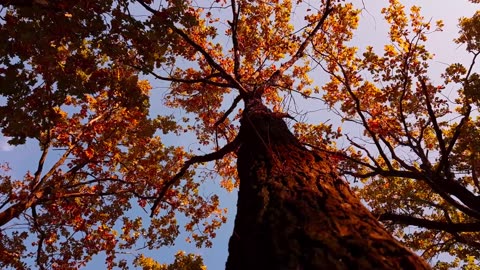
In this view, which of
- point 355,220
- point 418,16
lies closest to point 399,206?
point 418,16

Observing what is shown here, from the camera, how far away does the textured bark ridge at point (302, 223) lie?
1.81 meters

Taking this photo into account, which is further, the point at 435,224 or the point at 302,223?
the point at 435,224

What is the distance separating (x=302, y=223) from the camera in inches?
87.0

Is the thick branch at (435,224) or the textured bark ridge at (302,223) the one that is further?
the thick branch at (435,224)

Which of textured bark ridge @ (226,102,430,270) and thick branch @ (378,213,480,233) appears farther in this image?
thick branch @ (378,213,480,233)

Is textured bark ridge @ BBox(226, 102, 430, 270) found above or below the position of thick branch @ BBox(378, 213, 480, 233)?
below

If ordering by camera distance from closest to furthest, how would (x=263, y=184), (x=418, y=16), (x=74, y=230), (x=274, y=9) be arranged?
(x=263, y=184), (x=418, y=16), (x=74, y=230), (x=274, y=9)

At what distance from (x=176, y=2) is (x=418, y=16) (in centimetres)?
622

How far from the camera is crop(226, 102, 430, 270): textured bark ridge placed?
5.95 ft

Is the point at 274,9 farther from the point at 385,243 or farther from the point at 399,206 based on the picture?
the point at 385,243

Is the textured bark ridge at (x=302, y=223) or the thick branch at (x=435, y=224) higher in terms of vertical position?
the thick branch at (x=435, y=224)

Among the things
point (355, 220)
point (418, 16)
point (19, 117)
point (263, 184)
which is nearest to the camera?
point (355, 220)

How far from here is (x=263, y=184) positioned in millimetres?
2953

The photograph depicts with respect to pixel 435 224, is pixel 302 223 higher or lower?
lower
